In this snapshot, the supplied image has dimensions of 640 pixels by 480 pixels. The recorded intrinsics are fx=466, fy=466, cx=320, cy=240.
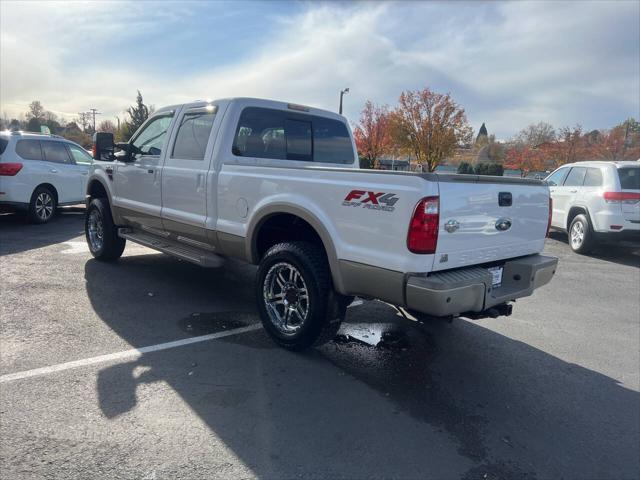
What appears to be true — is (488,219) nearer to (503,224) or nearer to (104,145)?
(503,224)

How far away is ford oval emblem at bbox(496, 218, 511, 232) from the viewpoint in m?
3.61

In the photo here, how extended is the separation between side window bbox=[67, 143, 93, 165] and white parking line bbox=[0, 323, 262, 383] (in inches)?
332

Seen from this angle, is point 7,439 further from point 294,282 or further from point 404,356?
point 404,356

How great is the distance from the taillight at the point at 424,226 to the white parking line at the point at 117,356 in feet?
6.99

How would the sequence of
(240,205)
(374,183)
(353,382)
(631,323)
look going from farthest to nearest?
1. (631,323)
2. (240,205)
3. (353,382)
4. (374,183)

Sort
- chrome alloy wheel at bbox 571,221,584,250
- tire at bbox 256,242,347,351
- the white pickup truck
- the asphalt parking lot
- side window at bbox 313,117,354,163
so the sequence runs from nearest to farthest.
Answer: the asphalt parking lot → the white pickup truck → tire at bbox 256,242,347,351 → side window at bbox 313,117,354,163 → chrome alloy wheel at bbox 571,221,584,250

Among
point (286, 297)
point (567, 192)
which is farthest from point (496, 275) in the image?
point (567, 192)

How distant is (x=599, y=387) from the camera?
12.2 feet

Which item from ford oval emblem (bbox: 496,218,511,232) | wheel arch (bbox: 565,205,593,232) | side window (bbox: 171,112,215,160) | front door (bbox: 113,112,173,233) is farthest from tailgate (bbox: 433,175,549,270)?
wheel arch (bbox: 565,205,593,232)

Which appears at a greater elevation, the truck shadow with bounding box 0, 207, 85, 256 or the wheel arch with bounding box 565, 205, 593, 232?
the wheel arch with bounding box 565, 205, 593, 232

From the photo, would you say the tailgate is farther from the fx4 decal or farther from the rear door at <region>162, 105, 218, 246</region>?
the rear door at <region>162, 105, 218, 246</region>

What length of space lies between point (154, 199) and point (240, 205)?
170cm

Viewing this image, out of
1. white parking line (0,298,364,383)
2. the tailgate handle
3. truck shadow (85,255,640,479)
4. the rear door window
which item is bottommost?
truck shadow (85,255,640,479)

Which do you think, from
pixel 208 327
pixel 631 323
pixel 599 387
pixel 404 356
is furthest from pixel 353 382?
pixel 631 323
